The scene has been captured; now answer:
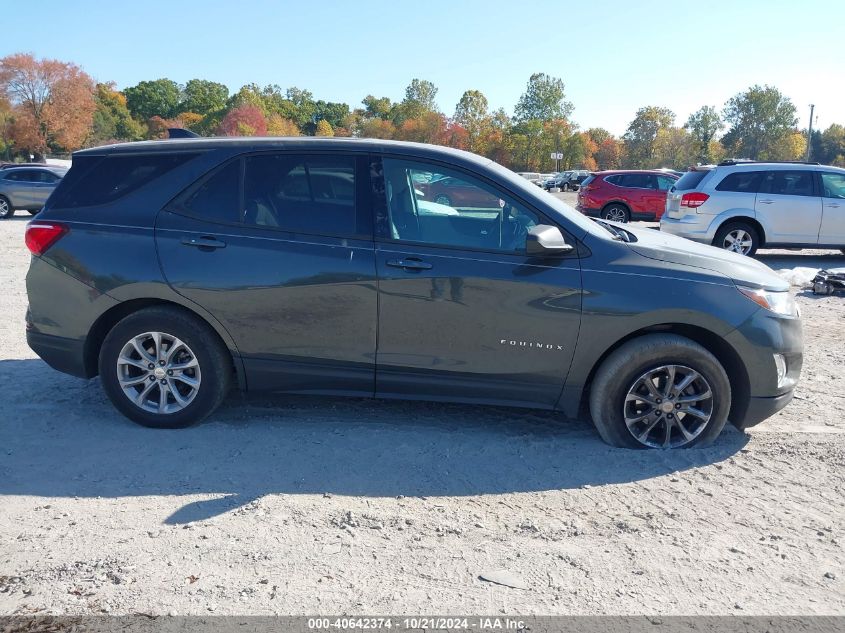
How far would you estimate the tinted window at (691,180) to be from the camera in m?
12.8

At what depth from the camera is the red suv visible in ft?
66.5

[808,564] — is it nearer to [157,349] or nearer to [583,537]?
[583,537]

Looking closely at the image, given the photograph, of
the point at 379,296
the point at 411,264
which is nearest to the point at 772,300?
the point at 411,264

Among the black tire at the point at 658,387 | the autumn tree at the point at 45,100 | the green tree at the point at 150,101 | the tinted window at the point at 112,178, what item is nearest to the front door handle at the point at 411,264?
the black tire at the point at 658,387

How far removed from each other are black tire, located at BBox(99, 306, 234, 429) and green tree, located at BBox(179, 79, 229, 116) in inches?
5200

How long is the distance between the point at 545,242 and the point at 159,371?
8.48ft

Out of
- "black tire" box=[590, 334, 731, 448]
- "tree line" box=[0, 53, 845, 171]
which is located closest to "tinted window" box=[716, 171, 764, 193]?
"black tire" box=[590, 334, 731, 448]

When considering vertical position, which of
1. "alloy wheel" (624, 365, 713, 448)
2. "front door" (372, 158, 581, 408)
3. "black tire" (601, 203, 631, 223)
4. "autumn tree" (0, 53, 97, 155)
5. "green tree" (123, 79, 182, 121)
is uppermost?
"green tree" (123, 79, 182, 121)

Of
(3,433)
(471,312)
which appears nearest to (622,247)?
(471,312)

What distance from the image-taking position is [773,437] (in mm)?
4621

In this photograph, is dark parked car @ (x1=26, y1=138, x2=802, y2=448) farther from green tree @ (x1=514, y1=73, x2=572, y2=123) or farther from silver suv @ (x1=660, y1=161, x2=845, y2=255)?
green tree @ (x1=514, y1=73, x2=572, y2=123)

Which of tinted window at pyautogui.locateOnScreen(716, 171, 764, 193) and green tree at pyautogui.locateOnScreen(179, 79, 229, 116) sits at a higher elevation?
green tree at pyautogui.locateOnScreen(179, 79, 229, 116)

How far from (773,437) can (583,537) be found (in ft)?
6.58

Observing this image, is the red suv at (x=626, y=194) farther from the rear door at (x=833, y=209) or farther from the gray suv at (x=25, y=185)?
the gray suv at (x=25, y=185)
